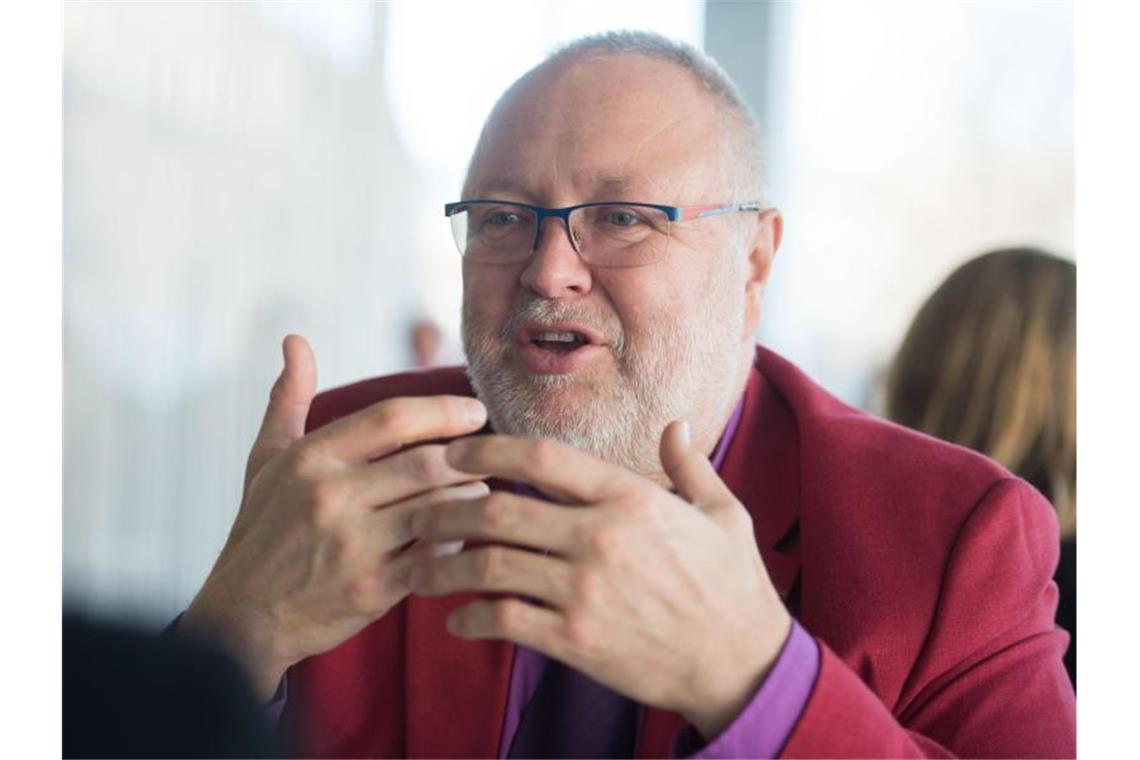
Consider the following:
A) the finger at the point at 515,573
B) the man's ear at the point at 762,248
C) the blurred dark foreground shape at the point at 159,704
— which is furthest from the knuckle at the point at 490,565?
the man's ear at the point at 762,248

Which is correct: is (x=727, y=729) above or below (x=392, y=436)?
below

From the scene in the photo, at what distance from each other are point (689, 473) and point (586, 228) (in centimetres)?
38

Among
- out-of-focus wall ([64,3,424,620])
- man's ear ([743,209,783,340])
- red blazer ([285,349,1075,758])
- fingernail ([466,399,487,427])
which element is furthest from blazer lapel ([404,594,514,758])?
man's ear ([743,209,783,340])

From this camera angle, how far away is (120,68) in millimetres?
1192

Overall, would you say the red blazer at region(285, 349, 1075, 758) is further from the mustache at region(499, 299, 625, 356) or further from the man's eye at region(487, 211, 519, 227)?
the man's eye at region(487, 211, 519, 227)

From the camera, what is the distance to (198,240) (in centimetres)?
119

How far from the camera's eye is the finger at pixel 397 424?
0.82 m

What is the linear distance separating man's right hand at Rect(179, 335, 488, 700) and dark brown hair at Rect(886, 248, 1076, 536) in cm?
60

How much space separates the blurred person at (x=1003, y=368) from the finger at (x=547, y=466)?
0.57 metres
